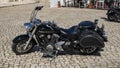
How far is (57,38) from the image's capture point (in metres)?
6.86

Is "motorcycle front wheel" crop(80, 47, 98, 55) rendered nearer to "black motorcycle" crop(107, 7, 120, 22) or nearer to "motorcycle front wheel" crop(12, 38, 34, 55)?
"motorcycle front wheel" crop(12, 38, 34, 55)

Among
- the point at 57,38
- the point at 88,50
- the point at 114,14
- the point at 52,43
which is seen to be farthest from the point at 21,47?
the point at 114,14

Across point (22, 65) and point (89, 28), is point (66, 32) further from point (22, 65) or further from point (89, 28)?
point (22, 65)

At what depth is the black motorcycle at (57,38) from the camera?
6.74m

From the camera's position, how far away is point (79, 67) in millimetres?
6215

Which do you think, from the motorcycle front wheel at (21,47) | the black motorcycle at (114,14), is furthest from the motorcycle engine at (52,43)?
the black motorcycle at (114,14)

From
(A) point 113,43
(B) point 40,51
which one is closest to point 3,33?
(B) point 40,51

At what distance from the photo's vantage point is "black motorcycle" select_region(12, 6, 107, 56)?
22.1 ft

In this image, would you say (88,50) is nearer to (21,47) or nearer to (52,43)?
(52,43)

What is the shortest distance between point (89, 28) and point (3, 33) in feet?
15.4

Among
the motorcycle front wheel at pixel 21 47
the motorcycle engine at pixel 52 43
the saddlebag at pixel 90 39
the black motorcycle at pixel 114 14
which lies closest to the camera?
the saddlebag at pixel 90 39

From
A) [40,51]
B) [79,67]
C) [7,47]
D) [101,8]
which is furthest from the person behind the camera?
[101,8]

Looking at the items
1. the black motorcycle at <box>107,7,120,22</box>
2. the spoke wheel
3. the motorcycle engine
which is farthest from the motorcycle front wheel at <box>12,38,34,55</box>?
the black motorcycle at <box>107,7,120,22</box>

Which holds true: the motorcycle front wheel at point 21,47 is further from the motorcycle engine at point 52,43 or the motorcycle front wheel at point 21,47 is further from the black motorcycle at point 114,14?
the black motorcycle at point 114,14
